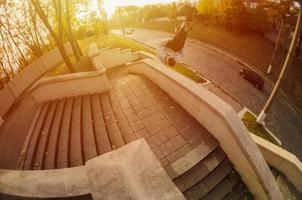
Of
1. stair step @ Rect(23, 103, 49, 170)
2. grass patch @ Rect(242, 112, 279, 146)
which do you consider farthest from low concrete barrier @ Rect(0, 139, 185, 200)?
grass patch @ Rect(242, 112, 279, 146)

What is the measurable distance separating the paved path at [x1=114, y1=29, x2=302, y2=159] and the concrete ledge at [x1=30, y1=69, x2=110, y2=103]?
1226 centimetres

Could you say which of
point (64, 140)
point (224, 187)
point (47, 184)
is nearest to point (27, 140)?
point (64, 140)

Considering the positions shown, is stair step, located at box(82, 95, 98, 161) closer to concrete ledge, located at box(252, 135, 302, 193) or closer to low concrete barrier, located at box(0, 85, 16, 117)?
concrete ledge, located at box(252, 135, 302, 193)

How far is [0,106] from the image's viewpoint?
1514cm

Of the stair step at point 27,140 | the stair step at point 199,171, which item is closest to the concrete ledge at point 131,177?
the stair step at point 199,171

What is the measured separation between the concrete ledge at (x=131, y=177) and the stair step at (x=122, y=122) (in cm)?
391

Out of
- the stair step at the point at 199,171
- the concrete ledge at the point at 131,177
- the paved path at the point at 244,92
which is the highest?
the concrete ledge at the point at 131,177

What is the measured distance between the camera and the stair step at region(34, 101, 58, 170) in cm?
787

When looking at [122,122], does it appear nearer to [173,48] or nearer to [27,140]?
[27,140]

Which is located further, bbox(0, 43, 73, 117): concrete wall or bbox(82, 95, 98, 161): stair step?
bbox(0, 43, 73, 117): concrete wall

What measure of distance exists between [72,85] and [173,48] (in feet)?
20.8

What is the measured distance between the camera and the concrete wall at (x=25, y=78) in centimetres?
1597

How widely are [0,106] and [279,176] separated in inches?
615

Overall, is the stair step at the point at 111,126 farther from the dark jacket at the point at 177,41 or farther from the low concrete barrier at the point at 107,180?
the dark jacket at the point at 177,41
